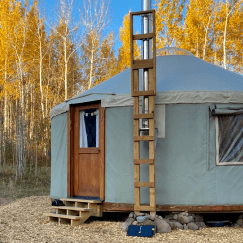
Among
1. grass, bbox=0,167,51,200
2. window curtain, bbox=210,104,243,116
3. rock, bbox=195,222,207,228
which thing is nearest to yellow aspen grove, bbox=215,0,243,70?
grass, bbox=0,167,51,200

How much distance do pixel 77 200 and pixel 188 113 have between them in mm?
2028

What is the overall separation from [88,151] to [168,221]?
1604mm

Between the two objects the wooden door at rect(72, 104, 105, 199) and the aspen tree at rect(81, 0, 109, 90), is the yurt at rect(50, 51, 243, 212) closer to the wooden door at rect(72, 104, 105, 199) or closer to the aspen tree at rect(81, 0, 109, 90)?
the wooden door at rect(72, 104, 105, 199)

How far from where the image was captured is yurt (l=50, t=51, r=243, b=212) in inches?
187

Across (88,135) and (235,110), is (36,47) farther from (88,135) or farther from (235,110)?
(235,110)

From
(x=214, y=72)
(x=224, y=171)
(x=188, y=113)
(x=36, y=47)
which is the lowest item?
(x=224, y=171)

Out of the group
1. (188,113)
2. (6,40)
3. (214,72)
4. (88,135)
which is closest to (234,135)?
(188,113)

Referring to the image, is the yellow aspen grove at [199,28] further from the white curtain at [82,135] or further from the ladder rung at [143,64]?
the ladder rung at [143,64]

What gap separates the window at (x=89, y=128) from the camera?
17.5 ft

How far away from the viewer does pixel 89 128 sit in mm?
5457

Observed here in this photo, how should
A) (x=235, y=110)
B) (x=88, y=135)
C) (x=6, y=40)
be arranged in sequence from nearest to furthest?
(x=235, y=110), (x=88, y=135), (x=6, y=40)

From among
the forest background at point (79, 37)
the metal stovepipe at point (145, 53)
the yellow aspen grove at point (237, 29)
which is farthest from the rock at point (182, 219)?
the yellow aspen grove at point (237, 29)

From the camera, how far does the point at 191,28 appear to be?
50.8 ft

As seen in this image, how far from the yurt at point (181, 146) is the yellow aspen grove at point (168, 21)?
11108 mm
